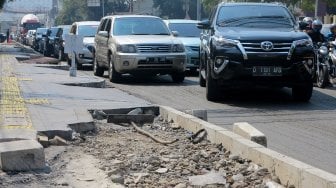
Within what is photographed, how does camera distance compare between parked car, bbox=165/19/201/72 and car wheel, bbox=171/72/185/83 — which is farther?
parked car, bbox=165/19/201/72

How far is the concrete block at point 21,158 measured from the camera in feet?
20.1

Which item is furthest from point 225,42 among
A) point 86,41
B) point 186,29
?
point 86,41

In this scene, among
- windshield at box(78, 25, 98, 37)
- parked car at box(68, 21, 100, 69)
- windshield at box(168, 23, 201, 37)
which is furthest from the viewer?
windshield at box(78, 25, 98, 37)

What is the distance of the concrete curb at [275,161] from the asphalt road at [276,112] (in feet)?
2.32

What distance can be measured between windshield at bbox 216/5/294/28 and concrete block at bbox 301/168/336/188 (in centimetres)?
751

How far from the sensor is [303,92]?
39.6ft

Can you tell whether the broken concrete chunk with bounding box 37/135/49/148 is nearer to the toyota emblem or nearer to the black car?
the black car

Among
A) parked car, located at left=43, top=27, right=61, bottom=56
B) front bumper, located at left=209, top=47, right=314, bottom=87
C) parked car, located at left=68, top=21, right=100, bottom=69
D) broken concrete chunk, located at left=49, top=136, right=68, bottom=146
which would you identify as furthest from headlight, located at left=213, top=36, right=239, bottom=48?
parked car, located at left=43, top=27, right=61, bottom=56

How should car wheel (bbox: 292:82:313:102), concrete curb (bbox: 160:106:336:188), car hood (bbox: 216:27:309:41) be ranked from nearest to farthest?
concrete curb (bbox: 160:106:336:188) → car hood (bbox: 216:27:309:41) → car wheel (bbox: 292:82:313:102)

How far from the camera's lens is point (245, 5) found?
523 inches

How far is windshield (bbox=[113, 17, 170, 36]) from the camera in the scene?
→ 17172 mm

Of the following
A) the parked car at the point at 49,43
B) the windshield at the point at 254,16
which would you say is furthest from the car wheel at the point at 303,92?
the parked car at the point at 49,43

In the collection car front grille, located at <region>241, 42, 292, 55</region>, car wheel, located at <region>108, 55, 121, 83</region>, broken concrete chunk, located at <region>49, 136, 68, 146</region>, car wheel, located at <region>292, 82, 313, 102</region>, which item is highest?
car front grille, located at <region>241, 42, 292, 55</region>

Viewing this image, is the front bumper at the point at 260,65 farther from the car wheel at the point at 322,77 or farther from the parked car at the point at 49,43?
the parked car at the point at 49,43
